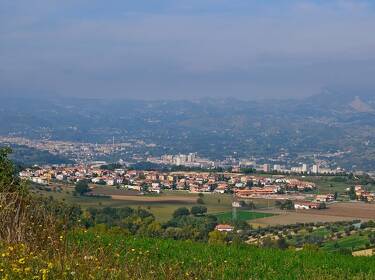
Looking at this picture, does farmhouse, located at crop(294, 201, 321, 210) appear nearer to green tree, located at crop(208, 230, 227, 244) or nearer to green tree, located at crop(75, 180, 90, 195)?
green tree, located at crop(75, 180, 90, 195)

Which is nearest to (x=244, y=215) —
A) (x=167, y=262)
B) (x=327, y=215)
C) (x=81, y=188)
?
(x=327, y=215)

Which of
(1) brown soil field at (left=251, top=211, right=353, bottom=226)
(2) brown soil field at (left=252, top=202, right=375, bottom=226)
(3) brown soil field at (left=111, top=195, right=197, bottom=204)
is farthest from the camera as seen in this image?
(3) brown soil field at (left=111, top=195, right=197, bottom=204)

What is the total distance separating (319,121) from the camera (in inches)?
5743

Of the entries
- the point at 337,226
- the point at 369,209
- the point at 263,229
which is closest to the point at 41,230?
the point at 263,229

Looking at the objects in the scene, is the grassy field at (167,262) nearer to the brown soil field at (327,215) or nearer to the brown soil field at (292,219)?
the brown soil field at (292,219)

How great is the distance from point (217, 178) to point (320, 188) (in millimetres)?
8431

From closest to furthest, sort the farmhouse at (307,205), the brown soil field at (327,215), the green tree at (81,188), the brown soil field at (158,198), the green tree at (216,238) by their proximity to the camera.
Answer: the green tree at (216,238) → the brown soil field at (327,215) → the farmhouse at (307,205) → the brown soil field at (158,198) → the green tree at (81,188)

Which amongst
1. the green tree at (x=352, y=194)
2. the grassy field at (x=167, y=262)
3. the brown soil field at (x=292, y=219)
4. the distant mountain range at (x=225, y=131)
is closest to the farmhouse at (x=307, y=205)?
the brown soil field at (x=292, y=219)

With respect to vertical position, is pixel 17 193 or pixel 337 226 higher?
pixel 17 193

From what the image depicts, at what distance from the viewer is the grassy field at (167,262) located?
20.8ft

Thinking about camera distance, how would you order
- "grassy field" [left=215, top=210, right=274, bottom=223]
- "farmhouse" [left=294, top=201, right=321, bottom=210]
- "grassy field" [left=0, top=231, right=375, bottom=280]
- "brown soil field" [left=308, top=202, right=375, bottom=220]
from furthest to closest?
1. "farmhouse" [left=294, top=201, right=321, bottom=210]
2. "brown soil field" [left=308, top=202, right=375, bottom=220]
3. "grassy field" [left=215, top=210, right=274, bottom=223]
4. "grassy field" [left=0, top=231, right=375, bottom=280]

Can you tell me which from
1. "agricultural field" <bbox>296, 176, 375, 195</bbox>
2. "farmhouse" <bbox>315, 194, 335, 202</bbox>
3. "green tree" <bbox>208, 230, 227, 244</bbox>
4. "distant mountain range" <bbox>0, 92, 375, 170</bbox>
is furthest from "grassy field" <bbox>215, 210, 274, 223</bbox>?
"distant mountain range" <bbox>0, 92, 375, 170</bbox>

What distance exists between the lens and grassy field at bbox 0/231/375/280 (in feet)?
20.8

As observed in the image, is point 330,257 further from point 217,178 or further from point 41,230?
point 217,178
